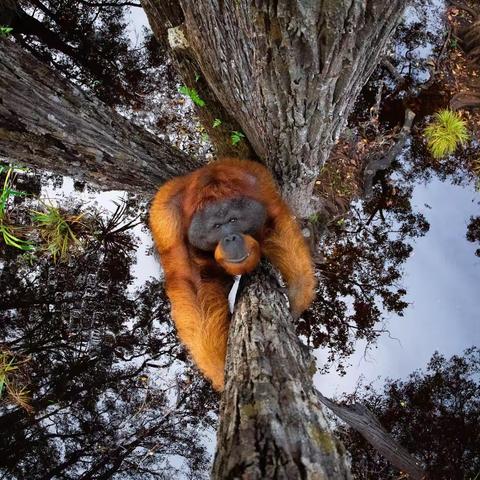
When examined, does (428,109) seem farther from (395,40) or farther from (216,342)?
(216,342)

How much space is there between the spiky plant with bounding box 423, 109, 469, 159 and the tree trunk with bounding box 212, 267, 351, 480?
595cm

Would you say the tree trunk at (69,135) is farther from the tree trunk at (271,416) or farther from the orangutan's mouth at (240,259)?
the tree trunk at (271,416)

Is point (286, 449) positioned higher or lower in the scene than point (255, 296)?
lower

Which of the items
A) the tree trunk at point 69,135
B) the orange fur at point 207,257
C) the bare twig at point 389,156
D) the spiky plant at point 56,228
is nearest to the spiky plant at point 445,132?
the bare twig at point 389,156

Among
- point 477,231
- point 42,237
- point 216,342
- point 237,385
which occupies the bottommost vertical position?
point 237,385

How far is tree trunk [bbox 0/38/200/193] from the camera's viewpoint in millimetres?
3076

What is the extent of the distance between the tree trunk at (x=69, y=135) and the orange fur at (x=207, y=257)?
0.79 meters

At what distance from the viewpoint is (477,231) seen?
25.4ft

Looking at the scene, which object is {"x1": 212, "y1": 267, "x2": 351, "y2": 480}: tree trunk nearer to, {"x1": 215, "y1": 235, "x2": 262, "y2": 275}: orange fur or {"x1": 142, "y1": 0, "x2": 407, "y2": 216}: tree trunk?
{"x1": 215, "y1": 235, "x2": 262, "y2": 275}: orange fur

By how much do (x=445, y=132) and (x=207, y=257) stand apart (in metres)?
5.58

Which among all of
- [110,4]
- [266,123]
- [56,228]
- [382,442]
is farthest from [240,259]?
[110,4]

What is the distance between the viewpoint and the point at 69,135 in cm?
344

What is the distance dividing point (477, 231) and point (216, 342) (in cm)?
636

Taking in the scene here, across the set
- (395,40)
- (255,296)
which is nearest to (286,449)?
(255,296)
